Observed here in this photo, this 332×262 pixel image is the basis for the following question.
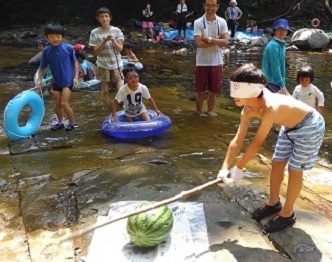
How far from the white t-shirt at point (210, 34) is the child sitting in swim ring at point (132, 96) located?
1.10 meters

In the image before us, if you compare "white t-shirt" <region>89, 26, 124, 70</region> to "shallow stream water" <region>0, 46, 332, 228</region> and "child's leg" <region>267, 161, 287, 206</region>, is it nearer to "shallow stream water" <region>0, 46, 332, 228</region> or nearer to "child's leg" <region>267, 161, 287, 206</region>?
"shallow stream water" <region>0, 46, 332, 228</region>

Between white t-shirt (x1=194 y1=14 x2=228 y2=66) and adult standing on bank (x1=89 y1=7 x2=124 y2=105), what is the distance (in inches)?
48.0

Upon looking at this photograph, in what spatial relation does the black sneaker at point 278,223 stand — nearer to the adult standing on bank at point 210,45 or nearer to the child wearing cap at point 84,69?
the adult standing on bank at point 210,45

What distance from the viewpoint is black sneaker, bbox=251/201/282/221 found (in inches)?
131

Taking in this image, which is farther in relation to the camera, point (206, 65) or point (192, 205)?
point (206, 65)

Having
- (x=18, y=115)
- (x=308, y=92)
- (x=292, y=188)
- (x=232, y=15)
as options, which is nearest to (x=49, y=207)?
(x=292, y=188)

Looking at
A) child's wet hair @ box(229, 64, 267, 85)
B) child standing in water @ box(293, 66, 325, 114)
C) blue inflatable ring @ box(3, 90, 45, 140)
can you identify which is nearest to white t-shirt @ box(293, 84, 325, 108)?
child standing in water @ box(293, 66, 325, 114)

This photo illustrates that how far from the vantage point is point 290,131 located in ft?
10.2

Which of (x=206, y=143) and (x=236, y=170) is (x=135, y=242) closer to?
(x=236, y=170)

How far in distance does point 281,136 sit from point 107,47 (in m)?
3.99

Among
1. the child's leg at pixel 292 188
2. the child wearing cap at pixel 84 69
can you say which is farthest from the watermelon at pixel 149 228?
the child wearing cap at pixel 84 69

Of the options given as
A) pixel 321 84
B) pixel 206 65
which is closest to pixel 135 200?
pixel 206 65

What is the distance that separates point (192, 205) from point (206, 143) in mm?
2067

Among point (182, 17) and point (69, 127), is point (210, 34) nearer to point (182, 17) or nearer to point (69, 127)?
point (69, 127)
